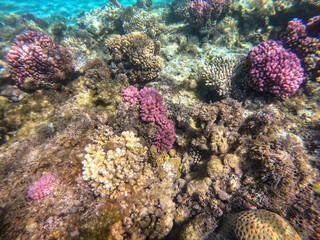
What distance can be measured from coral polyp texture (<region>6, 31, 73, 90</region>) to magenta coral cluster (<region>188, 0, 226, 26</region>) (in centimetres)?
644

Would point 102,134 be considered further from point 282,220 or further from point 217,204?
point 282,220

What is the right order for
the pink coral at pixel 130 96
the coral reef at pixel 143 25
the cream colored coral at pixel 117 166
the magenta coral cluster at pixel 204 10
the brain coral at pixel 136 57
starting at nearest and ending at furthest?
1. the cream colored coral at pixel 117 166
2. the pink coral at pixel 130 96
3. the brain coral at pixel 136 57
4. the magenta coral cluster at pixel 204 10
5. the coral reef at pixel 143 25

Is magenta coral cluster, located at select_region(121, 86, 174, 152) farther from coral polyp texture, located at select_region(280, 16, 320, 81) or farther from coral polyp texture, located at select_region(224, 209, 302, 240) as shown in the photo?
coral polyp texture, located at select_region(280, 16, 320, 81)

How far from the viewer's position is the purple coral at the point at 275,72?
14.7 ft

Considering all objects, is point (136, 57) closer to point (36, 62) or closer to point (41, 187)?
point (36, 62)

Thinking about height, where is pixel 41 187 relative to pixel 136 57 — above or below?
below

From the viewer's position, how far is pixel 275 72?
451 cm

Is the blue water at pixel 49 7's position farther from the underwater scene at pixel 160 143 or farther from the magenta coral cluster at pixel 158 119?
the magenta coral cluster at pixel 158 119

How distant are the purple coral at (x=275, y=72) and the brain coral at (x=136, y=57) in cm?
334

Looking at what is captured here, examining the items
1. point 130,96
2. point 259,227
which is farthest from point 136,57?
point 259,227

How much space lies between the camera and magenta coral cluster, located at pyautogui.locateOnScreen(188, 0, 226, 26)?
24.7 ft

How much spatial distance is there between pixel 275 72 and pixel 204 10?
5.26m

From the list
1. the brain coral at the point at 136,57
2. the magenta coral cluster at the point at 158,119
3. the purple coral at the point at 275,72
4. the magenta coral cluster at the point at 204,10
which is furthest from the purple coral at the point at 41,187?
the magenta coral cluster at the point at 204,10

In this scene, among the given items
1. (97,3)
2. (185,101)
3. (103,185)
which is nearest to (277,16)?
(185,101)
